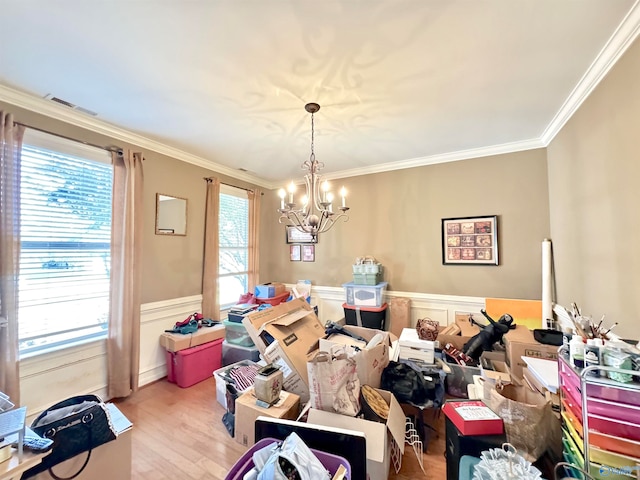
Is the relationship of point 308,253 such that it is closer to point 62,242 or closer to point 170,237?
point 170,237

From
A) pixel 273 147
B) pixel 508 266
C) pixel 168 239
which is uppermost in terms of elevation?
pixel 273 147

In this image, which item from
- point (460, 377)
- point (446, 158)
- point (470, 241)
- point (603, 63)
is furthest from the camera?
point (446, 158)

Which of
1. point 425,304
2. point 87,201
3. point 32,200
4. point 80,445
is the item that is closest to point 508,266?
point 425,304

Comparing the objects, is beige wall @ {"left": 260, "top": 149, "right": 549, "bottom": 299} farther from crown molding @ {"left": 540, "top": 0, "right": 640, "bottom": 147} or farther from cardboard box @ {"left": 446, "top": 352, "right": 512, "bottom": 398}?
cardboard box @ {"left": 446, "top": 352, "right": 512, "bottom": 398}

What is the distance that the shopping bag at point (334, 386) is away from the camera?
4.85 ft

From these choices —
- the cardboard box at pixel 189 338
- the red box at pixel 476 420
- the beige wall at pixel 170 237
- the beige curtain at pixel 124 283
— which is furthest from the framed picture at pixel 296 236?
the red box at pixel 476 420

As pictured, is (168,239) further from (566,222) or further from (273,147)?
(566,222)

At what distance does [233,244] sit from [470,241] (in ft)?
11.1

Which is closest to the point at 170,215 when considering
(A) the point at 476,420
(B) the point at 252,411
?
(B) the point at 252,411

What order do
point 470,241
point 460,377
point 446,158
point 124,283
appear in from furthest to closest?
1. point 446,158
2. point 470,241
3. point 124,283
4. point 460,377

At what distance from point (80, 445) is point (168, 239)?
7.35 ft

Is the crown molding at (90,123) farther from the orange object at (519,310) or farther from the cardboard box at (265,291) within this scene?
the orange object at (519,310)

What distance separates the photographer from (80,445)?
1291mm

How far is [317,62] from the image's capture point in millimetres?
1706
